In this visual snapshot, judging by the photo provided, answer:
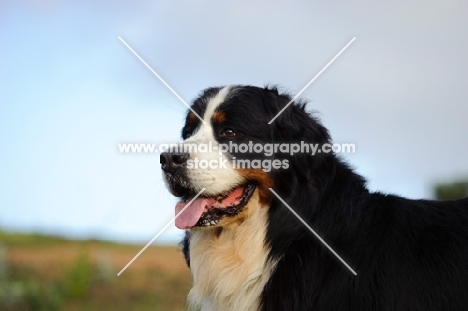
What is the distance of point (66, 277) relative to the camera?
10.2m

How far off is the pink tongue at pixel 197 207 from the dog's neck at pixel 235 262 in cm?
13

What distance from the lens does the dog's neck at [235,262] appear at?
5137 mm

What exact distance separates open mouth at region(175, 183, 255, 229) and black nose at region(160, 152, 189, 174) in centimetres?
33

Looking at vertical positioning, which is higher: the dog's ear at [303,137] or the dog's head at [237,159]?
the dog's ear at [303,137]

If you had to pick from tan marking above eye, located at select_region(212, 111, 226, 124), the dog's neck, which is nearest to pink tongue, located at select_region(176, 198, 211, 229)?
the dog's neck

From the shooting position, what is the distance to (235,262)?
5.25 metres

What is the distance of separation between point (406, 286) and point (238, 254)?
4.41 feet

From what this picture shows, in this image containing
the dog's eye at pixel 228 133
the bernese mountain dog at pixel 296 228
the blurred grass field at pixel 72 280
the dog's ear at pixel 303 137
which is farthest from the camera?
the blurred grass field at pixel 72 280

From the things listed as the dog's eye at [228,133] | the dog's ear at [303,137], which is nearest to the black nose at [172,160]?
the dog's eye at [228,133]

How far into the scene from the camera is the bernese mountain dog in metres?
5.00

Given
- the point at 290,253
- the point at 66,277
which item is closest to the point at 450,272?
the point at 290,253

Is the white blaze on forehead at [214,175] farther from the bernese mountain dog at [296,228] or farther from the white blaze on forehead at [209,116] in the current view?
the white blaze on forehead at [209,116]

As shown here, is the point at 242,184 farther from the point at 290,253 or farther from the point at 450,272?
the point at 450,272

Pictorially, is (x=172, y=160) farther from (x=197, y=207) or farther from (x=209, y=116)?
(x=209, y=116)
